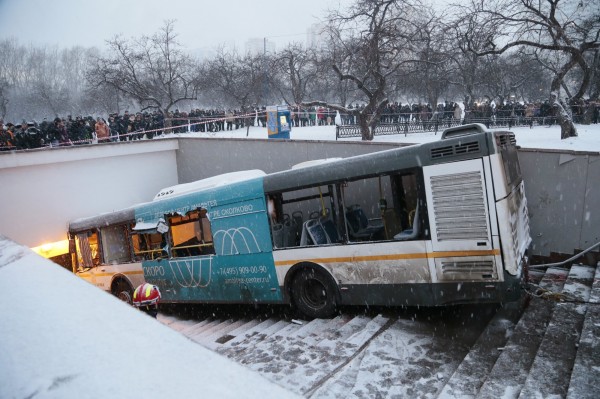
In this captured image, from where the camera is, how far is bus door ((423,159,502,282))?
6.31m

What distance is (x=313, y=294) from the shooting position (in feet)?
27.2

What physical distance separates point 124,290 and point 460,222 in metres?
9.36

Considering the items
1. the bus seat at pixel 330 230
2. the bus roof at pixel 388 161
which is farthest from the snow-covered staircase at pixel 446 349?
the bus roof at pixel 388 161

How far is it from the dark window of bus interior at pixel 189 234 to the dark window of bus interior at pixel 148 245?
429 millimetres

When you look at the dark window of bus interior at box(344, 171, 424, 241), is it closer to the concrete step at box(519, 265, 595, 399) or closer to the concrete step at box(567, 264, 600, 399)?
the concrete step at box(519, 265, 595, 399)

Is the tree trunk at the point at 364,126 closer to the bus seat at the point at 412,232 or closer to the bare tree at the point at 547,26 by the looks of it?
the bare tree at the point at 547,26

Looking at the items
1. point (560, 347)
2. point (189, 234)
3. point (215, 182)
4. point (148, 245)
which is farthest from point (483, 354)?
point (148, 245)

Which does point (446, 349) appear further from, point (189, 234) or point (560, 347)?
point (189, 234)

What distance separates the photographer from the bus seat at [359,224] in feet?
26.1

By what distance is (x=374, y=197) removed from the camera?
9.58m

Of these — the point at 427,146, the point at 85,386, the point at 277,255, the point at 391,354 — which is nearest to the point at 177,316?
the point at 277,255

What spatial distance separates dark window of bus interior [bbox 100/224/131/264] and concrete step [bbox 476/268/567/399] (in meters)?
9.42

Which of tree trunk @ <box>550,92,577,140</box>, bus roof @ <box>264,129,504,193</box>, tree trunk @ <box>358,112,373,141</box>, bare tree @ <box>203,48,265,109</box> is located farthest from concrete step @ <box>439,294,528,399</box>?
bare tree @ <box>203,48,265,109</box>

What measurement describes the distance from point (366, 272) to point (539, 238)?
421 cm
